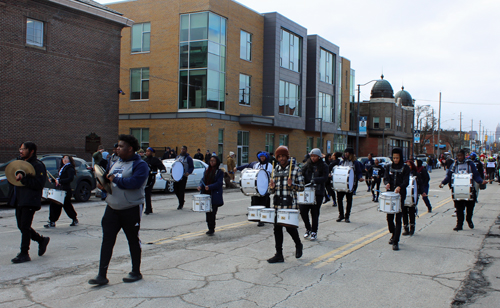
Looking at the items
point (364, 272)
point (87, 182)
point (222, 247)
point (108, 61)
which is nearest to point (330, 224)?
→ point (222, 247)

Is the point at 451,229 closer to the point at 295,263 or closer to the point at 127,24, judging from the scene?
the point at 295,263

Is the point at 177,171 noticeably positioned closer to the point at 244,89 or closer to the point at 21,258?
the point at 21,258

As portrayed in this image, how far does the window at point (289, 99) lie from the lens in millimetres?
38688

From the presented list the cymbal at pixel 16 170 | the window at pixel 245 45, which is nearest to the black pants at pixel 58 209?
the cymbal at pixel 16 170

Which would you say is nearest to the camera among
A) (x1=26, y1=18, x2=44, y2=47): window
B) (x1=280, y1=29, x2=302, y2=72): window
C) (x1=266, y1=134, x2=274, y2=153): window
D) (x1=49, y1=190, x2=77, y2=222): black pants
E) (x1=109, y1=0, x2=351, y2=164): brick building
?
(x1=49, y1=190, x2=77, y2=222): black pants

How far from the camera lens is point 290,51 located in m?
39.8

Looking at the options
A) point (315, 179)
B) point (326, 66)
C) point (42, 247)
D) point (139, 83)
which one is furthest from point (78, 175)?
point (326, 66)

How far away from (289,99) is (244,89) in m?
6.16

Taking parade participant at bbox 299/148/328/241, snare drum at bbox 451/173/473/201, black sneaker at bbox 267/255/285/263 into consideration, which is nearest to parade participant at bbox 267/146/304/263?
black sneaker at bbox 267/255/285/263

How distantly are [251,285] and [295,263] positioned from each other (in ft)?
4.66

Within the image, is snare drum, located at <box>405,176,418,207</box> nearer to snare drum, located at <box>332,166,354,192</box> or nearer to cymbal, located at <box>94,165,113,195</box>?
snare drum, located at <box>332,166,354,192</box>

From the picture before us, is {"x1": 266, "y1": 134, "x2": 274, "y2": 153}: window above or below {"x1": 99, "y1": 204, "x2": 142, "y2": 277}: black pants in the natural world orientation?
above

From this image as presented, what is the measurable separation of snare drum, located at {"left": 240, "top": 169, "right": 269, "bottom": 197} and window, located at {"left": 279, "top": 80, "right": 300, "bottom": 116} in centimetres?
2879

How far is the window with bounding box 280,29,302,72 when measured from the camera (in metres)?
38.6
